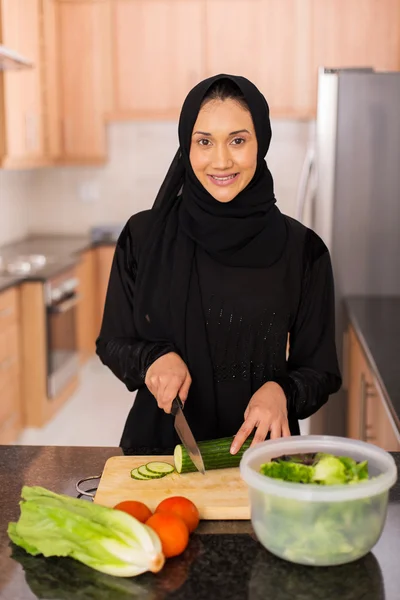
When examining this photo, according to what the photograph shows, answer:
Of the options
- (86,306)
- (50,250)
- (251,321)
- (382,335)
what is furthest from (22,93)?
(251,321)

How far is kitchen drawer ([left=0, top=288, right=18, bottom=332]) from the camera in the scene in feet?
12.7

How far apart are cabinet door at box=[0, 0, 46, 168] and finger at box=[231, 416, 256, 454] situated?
128 inches

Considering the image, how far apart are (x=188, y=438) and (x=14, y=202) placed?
178 inches

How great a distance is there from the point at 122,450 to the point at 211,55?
14.3ft

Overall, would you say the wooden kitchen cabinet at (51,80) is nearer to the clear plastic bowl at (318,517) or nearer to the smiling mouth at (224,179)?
the smiling mouth at (224,179)

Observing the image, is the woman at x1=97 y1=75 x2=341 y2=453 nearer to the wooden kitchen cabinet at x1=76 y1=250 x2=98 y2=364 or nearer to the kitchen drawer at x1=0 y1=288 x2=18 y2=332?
the kitchen drawer at x1=0 y1=288 x2=18 y2=332

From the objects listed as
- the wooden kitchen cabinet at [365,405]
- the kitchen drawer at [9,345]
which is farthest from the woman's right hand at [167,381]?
the kitchen drawer at [9,345]

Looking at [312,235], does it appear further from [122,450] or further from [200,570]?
[200,570]

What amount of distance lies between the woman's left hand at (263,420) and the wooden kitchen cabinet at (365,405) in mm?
662

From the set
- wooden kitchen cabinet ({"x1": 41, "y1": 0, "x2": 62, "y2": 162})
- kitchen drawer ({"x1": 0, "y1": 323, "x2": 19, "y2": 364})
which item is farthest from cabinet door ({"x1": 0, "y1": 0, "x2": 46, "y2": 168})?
kitchen drawer ({"x1": 0, "y1": 323, "x2": 19, "y2": 364})

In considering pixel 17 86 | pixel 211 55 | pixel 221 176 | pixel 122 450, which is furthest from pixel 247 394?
pixel 211 55

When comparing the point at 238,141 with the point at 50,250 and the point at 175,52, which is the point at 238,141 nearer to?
the point at 50,250

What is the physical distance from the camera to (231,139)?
153cm

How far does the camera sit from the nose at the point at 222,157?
4.96ft
